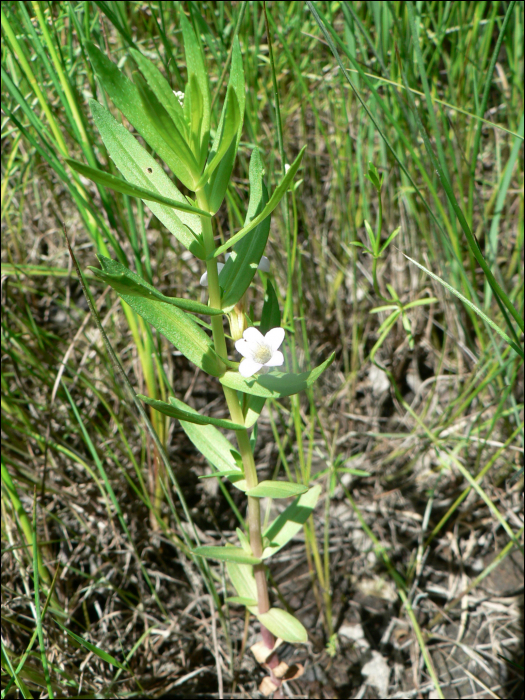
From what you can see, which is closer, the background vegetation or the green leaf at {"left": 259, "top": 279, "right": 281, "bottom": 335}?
the green leaf at {"left": 259, "top": 279, "right": 281, "bottom": 335}

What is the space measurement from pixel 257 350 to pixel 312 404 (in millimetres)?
659

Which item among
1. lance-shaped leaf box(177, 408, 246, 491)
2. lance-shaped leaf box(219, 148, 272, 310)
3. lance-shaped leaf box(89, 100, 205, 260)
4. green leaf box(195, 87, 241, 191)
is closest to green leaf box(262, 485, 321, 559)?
lance-shaped leaf box(177, 408, 246, 491)

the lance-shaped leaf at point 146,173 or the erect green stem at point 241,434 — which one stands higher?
the lance-shaped leaf at point 146,173

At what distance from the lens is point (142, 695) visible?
1.59 meters

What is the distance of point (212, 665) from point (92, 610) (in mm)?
410

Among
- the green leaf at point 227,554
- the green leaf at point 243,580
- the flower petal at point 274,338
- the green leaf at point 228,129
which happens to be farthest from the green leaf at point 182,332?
the green leaf at point 243,580

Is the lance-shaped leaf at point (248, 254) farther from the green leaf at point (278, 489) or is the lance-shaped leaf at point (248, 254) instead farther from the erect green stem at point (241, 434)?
the green leaf at point (278, 489)

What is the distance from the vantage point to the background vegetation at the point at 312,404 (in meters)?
1.63

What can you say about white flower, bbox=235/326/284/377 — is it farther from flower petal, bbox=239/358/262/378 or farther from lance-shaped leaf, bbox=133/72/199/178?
lance-shaped leaf, bbox=133/72/199/178

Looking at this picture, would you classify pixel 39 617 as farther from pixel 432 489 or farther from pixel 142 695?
pixel 432 489

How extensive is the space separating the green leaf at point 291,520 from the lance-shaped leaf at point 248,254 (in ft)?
1.98

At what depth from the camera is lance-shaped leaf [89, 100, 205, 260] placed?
0.95 meters

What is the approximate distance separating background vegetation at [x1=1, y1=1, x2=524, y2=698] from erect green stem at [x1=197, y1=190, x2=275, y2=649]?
7.0 inches

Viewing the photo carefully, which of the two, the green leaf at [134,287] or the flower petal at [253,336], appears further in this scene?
the flower petal at [253,336]
